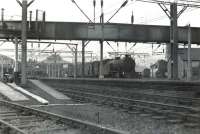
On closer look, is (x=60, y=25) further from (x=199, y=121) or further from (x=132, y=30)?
(x=199, y=121)

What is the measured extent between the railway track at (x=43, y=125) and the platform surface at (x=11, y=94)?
6.06m

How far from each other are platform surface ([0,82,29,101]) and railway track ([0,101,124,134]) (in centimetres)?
606

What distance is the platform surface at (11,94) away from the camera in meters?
21.8

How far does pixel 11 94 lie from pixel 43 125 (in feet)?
40.0

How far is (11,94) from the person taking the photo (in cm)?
2402

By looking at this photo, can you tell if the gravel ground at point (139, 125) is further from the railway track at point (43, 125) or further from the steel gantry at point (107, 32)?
the steel gantry at point (107, 32)

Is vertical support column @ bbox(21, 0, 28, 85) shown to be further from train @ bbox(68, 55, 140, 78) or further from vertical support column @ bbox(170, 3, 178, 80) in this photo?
train @ bbox(68, 55, 140, 78)

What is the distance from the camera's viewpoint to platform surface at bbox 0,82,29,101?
Answer: 2178 cm

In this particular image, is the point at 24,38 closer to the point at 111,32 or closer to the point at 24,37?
the point at 24,37

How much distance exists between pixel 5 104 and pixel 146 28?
31.2m

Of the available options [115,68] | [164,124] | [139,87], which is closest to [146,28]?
[115,68]

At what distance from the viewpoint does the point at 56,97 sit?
23703 mm

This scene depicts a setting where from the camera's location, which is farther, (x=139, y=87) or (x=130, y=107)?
(x=139, y=87)

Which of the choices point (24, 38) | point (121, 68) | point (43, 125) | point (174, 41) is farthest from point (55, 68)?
point (43, 125)
